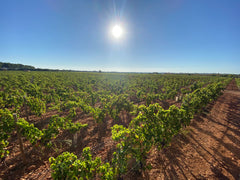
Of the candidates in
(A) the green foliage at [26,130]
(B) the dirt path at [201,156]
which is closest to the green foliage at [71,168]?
(A) the green foliage at [26,130]

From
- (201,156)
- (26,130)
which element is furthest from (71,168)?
(201,156)

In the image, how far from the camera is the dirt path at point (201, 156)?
5.02 metres

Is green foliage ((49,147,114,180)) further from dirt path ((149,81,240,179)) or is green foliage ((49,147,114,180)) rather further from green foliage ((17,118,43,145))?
dirt path ((149,81,240,179))

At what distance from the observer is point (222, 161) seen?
571 cm

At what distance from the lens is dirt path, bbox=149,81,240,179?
5016mm

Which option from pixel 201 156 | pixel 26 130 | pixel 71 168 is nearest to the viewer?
pixel 71 168

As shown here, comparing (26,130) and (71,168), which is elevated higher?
(26,130)

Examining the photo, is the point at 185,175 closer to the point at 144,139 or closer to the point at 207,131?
the point at 144,139

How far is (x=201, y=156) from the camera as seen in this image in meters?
5.98

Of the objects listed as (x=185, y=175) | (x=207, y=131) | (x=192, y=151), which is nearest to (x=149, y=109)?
(x=185, y=175)

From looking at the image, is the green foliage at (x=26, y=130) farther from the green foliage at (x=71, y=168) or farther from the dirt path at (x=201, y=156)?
the dirt path at (x=201, y=156)

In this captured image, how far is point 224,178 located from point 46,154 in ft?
31.6

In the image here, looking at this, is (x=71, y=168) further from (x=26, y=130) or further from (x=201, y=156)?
(x=201, y=156)

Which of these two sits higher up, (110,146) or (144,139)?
(144,139)
